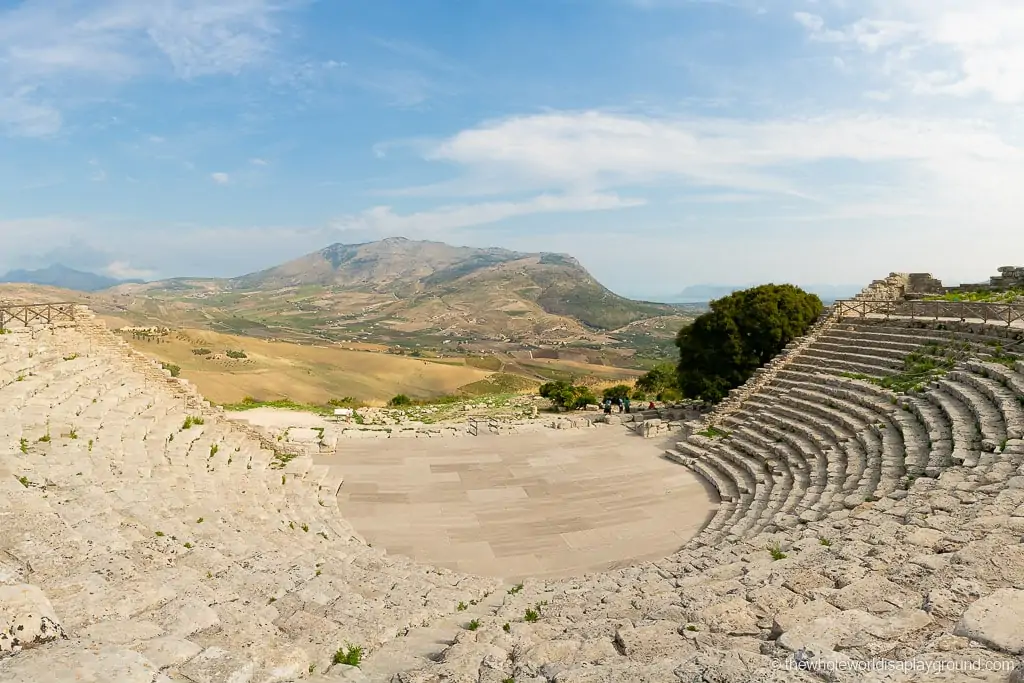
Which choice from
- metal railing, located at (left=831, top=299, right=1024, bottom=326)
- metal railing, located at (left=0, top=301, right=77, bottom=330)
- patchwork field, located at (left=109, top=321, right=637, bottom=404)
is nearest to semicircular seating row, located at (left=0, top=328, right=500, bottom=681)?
metal railing, located at (left=0, top=301, right=77, bottom=330)

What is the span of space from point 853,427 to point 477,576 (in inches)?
430

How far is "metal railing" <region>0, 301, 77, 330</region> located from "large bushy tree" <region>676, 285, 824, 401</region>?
904 inches

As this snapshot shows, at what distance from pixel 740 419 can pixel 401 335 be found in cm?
14074

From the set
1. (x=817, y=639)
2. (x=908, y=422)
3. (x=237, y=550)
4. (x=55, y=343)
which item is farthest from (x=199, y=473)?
(x=908, y=422)

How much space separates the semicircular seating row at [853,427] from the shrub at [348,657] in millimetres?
8262

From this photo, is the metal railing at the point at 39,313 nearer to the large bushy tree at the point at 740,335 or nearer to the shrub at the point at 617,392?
the large bushy tree at the point at 740,335

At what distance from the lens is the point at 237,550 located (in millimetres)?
8797

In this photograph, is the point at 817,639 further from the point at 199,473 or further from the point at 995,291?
the point at 995,291

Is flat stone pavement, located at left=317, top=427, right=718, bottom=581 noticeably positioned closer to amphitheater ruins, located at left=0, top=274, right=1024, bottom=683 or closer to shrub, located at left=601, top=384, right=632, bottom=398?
amphitheater ruins, located at left=0, top=274, right=1024, bottom=683

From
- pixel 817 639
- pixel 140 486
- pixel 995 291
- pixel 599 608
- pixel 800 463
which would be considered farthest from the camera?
pixel 995 291

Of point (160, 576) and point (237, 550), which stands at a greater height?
point (160, 576)

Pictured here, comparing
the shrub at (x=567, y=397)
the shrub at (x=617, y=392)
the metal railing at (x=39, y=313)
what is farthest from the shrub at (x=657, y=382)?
the metal railing at (x=39, y=313)

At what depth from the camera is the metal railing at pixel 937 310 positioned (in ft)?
58.3

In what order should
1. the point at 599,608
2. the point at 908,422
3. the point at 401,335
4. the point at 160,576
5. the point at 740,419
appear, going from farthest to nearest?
the point at 401,335 < the point at 740,419 < the point at 908,422 < the point at 599,608 < the point at 160,576
